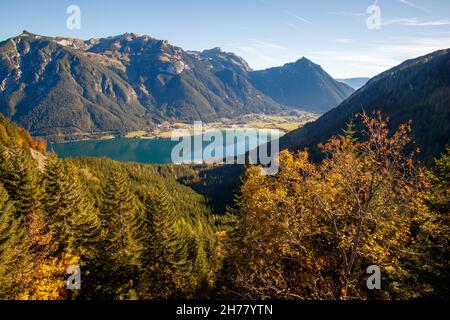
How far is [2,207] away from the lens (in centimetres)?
2464

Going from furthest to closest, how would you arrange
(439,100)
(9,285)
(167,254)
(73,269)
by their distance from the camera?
1. (439,100)
2. (167,254)
3. (73,269)
4. (9,285)

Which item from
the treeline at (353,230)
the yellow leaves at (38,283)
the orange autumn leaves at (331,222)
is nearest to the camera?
the treeline at (353,230)

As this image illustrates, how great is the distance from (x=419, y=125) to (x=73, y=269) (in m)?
180

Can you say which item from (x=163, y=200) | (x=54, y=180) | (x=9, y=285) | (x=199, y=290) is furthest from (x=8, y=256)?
(x=199, y=290)

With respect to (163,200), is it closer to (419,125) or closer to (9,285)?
(9,285)

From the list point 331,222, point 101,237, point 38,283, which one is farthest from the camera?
point 101,237

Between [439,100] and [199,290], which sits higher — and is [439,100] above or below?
above
